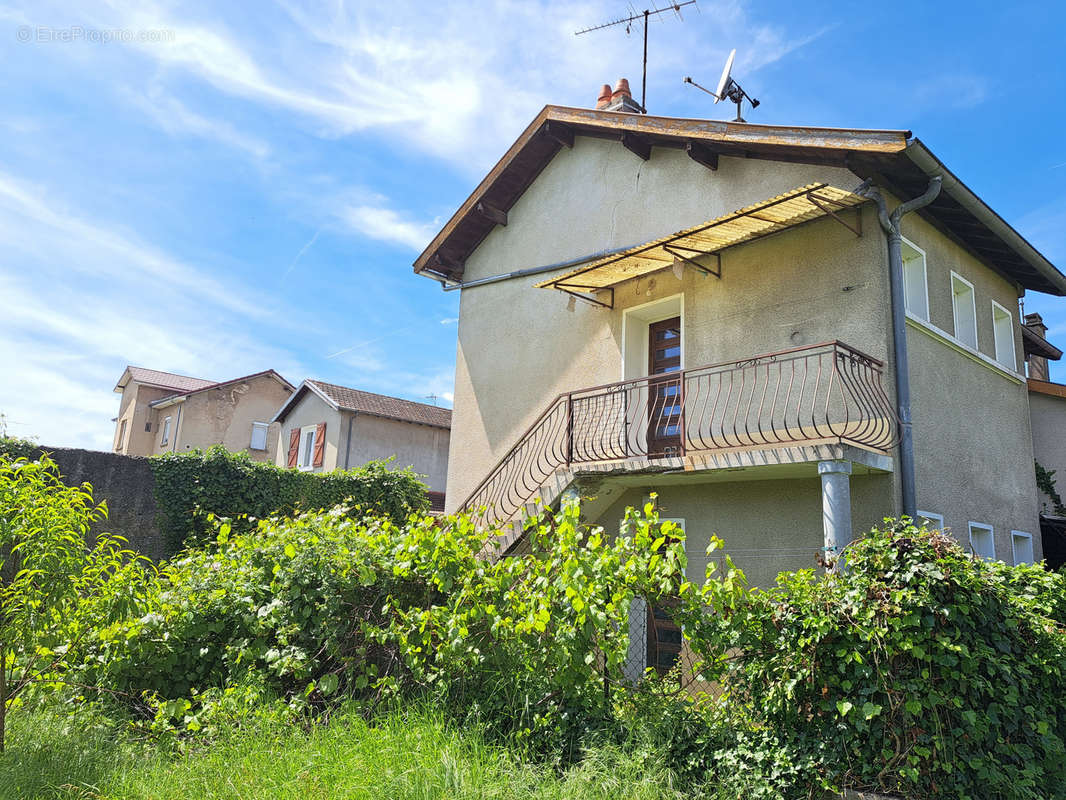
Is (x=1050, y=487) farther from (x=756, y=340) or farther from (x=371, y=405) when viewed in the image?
(x=371, y=405)

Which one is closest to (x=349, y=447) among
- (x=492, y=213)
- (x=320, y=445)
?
(x=320, y=445)

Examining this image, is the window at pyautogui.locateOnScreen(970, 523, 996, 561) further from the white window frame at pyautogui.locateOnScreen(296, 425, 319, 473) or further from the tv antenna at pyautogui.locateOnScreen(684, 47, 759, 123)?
the white window frame at pyautogui.locateOnScreen(296, 425, 319, 473)

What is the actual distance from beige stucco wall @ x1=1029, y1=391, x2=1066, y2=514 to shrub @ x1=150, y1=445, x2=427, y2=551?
1013 cm

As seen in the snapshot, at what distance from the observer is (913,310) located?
8383mm

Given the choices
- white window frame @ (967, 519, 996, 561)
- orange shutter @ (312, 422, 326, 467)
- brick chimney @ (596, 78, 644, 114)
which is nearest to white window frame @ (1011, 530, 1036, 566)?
white window frame @ (967, 519, 996, 561)

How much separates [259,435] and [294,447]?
5588mm

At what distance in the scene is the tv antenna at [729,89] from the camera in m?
10.2

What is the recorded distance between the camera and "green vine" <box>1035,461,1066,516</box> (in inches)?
450

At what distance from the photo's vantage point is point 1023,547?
10.0 m

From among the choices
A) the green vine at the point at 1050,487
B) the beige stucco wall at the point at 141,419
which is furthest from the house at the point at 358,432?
the green vine at the point at 1050,487

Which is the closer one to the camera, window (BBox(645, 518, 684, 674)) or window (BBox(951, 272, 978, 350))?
window (BBox(645, 518, 684, 674))

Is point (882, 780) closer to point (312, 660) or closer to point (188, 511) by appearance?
point (312, 660)

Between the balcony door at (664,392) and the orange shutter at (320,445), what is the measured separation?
14.7m

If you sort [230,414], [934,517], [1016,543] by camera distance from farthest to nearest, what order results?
[230,414], [1016,543], [934,517]
